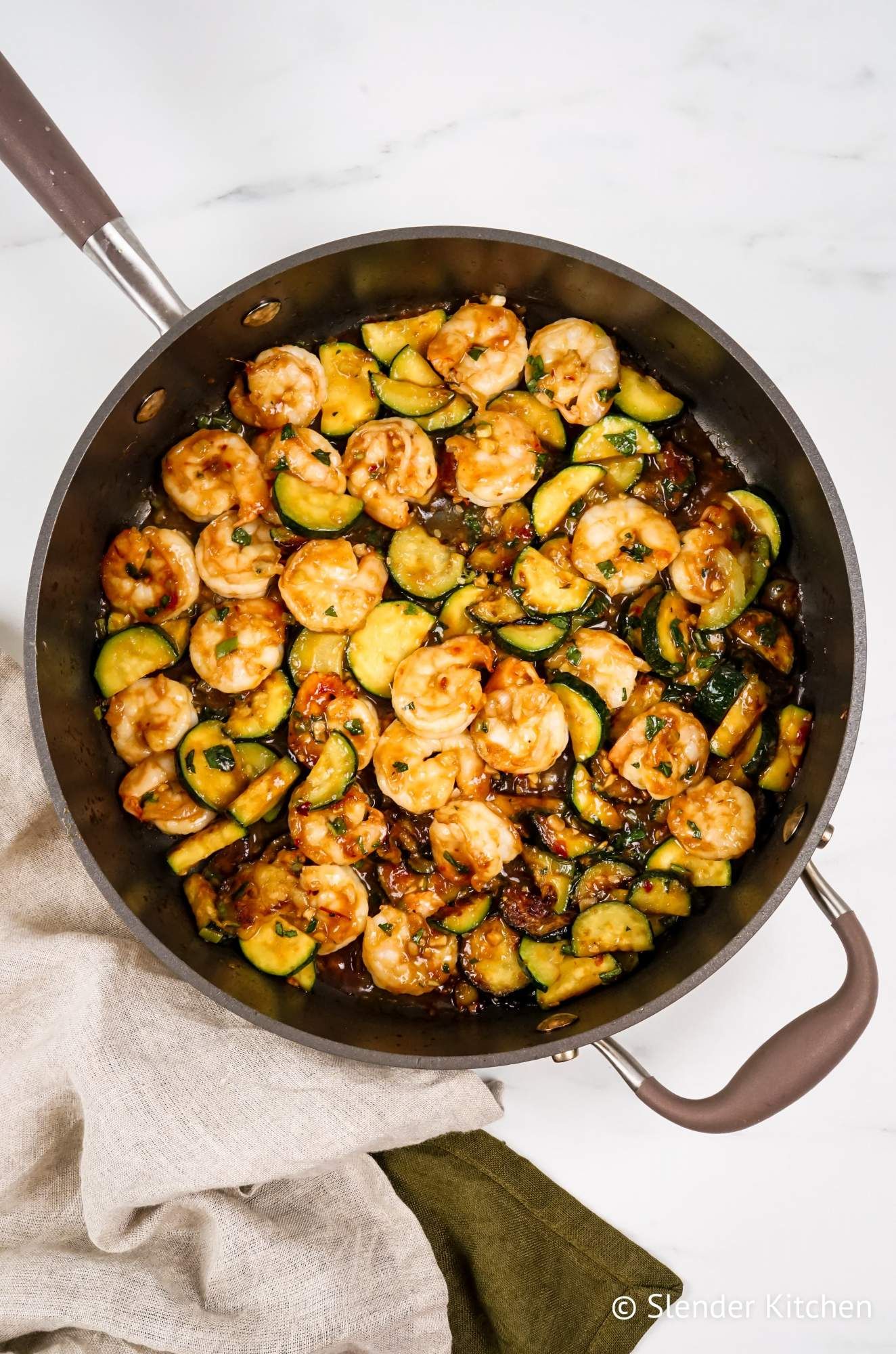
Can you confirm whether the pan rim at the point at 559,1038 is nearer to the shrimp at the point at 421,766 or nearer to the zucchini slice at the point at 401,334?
the zucchini slice at the point at 401,334

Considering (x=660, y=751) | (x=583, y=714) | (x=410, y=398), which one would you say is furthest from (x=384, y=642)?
(x=660, y=751)

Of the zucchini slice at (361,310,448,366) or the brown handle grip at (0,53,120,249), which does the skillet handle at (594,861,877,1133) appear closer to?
the zucchini slice at (361,310,448,366)

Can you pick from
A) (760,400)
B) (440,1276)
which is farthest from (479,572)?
(440,1276)

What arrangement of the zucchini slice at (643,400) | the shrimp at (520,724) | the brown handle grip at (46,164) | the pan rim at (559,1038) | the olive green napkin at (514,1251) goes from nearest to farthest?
the brown handle grip at (46,164) < the pan rim at (559,1038) < the shrimp at (520,724) < the zucchini slice at (643,400) < the olive green napkin at (514,1251)

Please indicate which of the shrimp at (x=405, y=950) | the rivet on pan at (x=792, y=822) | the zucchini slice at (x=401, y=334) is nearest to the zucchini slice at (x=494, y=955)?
the shrimp at (x=405, y=950)

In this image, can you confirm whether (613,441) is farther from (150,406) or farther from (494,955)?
(494,955)
